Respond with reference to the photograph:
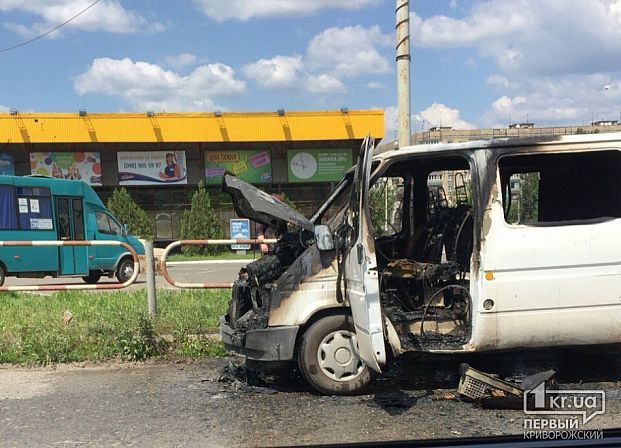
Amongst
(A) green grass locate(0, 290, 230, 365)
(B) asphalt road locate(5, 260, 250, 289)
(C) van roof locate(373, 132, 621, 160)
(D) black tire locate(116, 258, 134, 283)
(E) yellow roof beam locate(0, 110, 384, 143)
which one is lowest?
(B) asphalt road locate(5, 260, 250, 289)

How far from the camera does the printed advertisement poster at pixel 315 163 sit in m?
30.8

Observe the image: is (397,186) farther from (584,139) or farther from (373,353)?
(373,353)

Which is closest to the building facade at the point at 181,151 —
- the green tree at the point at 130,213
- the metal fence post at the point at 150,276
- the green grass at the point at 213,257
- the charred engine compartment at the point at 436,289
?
the green tree at the point at 130,213

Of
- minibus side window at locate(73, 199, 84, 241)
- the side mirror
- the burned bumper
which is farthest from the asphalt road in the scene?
the side mirror

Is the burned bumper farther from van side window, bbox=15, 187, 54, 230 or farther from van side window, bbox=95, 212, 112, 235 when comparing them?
van side window, bbox=95, 212, 112, 235

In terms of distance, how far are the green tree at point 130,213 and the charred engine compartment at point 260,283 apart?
23466 mm

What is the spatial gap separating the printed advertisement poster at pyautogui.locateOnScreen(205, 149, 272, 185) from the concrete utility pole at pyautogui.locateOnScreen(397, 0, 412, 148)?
22.7 meters

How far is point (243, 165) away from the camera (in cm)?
3091

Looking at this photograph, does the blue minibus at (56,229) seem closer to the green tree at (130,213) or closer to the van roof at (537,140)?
the green tree at (130,213)

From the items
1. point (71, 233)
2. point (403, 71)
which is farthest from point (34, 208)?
point (403, 71)

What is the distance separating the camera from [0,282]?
13547mm

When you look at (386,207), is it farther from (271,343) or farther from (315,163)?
(315,163)

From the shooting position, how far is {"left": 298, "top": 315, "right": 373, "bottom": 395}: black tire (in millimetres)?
4828

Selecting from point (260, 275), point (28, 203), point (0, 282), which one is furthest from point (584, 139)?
point (28, 203)
